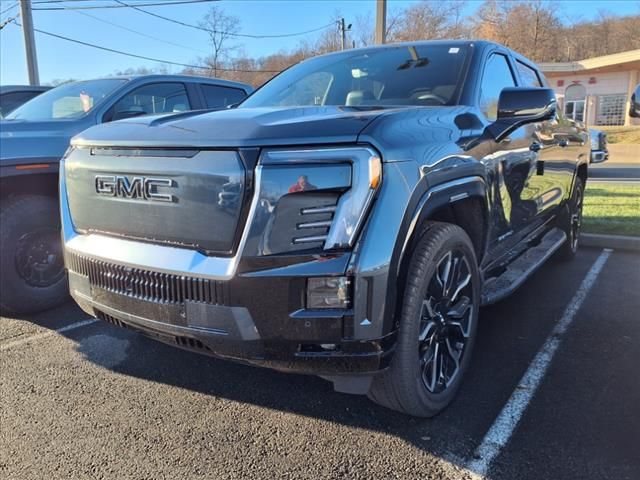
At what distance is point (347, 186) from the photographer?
206cm

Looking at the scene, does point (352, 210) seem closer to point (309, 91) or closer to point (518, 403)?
point (518, 403)

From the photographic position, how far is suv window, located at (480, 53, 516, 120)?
339 cm

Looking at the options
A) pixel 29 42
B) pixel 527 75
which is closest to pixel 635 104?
pixel 527 75

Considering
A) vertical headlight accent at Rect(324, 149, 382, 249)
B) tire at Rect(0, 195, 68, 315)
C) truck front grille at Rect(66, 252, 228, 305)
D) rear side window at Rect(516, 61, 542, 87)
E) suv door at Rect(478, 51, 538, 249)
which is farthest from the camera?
rear side window at Rect(516, 61, 542, 87)

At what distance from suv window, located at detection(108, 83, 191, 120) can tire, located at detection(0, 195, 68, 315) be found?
1.15 metres

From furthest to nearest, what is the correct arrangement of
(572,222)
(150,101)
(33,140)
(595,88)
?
1. (595,88)
2. (572,222)
3. (150,101)
4. (33,140)

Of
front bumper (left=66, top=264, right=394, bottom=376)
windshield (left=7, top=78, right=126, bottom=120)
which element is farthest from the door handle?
windshield (left=7, top=78, right=126, bottom=120)

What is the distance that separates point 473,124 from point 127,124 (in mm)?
1835

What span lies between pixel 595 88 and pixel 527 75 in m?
34.7

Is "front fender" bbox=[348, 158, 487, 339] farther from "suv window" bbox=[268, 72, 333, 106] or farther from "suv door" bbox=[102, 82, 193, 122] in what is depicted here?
"suv door" bbox=[102, 82, 193, 122]

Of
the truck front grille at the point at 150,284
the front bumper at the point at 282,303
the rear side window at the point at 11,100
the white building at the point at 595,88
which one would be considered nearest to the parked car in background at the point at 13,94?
the rear side window at the point at 11,100

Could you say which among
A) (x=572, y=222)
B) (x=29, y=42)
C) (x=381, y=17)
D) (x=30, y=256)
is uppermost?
(x=381, y=17)

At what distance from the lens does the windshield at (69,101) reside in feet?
15.8

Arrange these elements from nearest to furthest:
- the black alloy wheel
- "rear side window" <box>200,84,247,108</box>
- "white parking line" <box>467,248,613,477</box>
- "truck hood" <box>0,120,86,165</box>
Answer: "white parking line" <box>467,248,613,477</box>, the black alloy wheel, "truck hood" <box>0,120,86,165</box>, "rear side window" <box>200,84,247,108</box>
